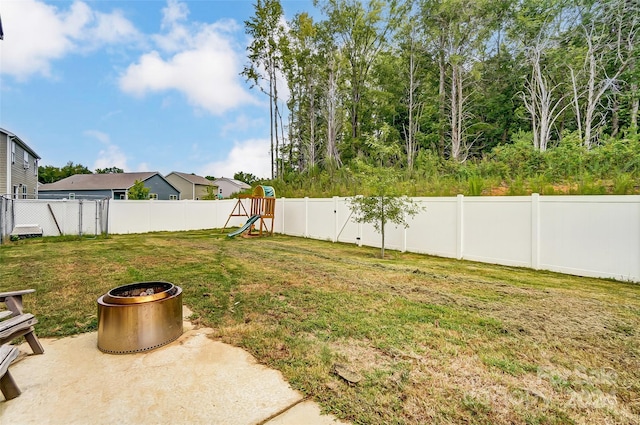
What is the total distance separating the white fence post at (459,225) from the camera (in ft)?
23.2

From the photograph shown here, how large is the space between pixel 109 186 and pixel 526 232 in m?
31.1

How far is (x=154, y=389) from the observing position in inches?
82.3

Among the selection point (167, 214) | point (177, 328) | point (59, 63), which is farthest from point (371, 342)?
point (167, 214)

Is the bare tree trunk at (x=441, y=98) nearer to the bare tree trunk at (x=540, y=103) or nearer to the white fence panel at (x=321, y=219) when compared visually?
the bare tree trunk at (x=540, y=103)

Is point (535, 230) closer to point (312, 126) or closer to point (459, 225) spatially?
point (459, 225)

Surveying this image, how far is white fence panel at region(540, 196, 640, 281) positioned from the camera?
488 centimetres

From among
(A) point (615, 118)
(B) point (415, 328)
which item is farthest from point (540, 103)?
(B) point (415, 328)

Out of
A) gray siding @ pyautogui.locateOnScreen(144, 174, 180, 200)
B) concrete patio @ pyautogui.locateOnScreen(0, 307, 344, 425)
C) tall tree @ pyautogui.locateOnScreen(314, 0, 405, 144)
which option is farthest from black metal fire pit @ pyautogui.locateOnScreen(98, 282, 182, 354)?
gray siding @ pyautogui.locateOnScreen(144, 174, 180, 200)

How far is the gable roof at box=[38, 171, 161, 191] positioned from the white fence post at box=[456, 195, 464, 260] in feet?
87.7

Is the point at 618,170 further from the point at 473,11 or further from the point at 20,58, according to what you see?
the point at 20,58

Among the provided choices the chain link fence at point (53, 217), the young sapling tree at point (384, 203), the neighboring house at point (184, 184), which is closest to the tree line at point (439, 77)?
the young sapling tree at point (384, 203)

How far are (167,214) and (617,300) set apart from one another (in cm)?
1542

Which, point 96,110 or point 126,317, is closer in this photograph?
point 126,317

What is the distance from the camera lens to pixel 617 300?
395cm
